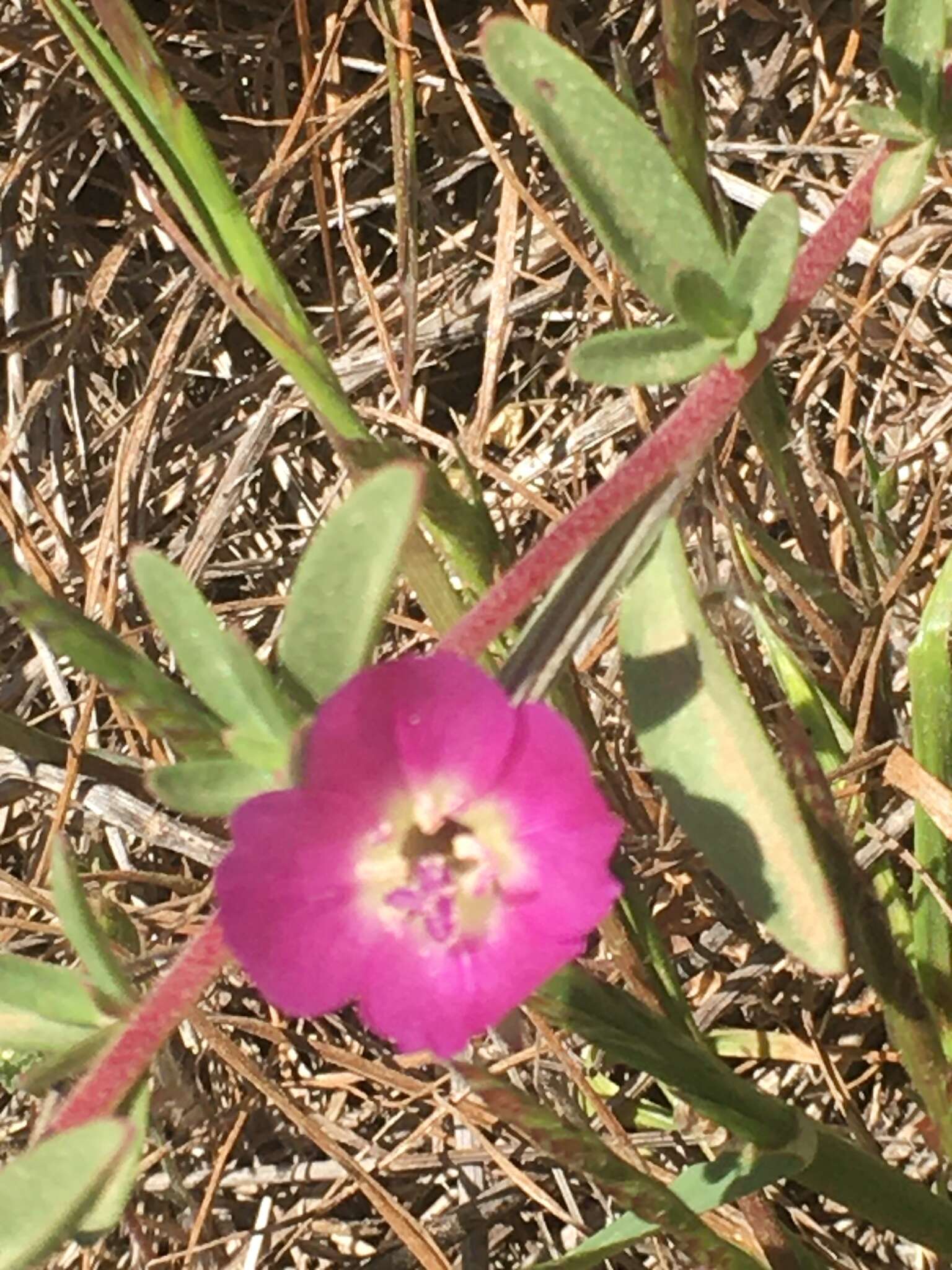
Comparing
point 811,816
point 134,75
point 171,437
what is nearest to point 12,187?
point 171,437

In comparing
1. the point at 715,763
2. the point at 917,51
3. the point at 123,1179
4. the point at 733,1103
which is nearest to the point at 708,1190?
the point at 733,1103

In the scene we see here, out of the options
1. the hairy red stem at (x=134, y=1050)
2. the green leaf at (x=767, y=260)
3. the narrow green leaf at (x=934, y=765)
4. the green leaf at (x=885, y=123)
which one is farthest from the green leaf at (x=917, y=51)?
the hairy red stem at (x=134, y=1050)

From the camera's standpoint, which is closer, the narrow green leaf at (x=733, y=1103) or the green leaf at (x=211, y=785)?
the green leaf at (x=211, y=785)

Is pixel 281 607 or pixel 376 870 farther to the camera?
pixel 281 607

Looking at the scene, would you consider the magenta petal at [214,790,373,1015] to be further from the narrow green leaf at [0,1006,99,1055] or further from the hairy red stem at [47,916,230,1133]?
the narrow green leaf at [0,1006,99,1055]

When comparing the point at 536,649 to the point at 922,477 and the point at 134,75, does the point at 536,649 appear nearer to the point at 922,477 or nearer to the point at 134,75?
the point at 134,75

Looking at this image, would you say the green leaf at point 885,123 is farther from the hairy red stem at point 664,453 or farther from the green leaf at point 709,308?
the green leaf at point 709,308

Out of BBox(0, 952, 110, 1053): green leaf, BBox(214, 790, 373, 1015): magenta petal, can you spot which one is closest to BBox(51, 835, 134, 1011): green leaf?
BBox(0, 952, 110, 1053): green leaf

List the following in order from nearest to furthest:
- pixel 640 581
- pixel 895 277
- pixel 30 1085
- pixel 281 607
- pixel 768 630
Result: pixel 30 1085 < pixel 640 581 < pixel 768 630 < pixel 895 277 < pixel 281 607
